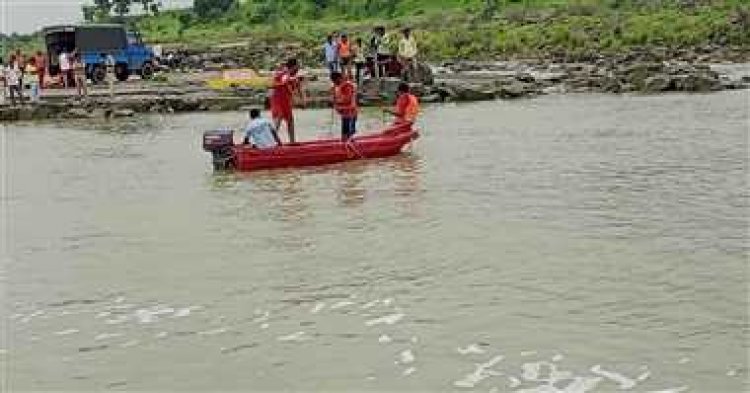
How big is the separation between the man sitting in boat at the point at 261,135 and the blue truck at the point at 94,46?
23.6m

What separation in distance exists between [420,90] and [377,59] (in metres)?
1.81

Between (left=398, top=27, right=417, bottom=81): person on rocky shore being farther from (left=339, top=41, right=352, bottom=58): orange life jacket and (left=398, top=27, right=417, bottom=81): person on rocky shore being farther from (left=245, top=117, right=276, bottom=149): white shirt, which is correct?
(left=245, top=117, right=276, bottom=149): white shirt

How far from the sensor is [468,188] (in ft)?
57.8

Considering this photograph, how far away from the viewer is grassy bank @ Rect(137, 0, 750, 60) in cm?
6091

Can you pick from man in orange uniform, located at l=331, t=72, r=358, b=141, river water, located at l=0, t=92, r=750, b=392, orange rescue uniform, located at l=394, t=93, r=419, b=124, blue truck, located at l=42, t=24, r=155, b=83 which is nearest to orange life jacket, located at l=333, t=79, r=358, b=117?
man in orange uniform, located at l=331, t=72, r=358, b=141

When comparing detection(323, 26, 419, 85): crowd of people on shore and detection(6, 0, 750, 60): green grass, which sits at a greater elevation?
detection(6, 0, 750, 60): green grass

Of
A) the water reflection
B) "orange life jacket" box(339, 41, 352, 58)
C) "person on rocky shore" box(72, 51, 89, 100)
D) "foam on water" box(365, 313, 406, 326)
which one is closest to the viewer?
"foam on water" box(365, 313, 406, 326)

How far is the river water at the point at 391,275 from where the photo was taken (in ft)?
28.1

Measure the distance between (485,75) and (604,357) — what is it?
37.6m

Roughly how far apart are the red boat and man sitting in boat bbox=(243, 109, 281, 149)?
22 cm

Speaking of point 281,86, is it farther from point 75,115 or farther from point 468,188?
point 75,115

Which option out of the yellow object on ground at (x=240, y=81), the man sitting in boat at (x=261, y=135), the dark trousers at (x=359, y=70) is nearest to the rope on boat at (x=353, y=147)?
the man sitting in boat at (x=261, y=135)

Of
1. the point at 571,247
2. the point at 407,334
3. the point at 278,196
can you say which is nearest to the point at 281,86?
the point at 278,196

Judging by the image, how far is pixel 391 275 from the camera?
1158 cm
